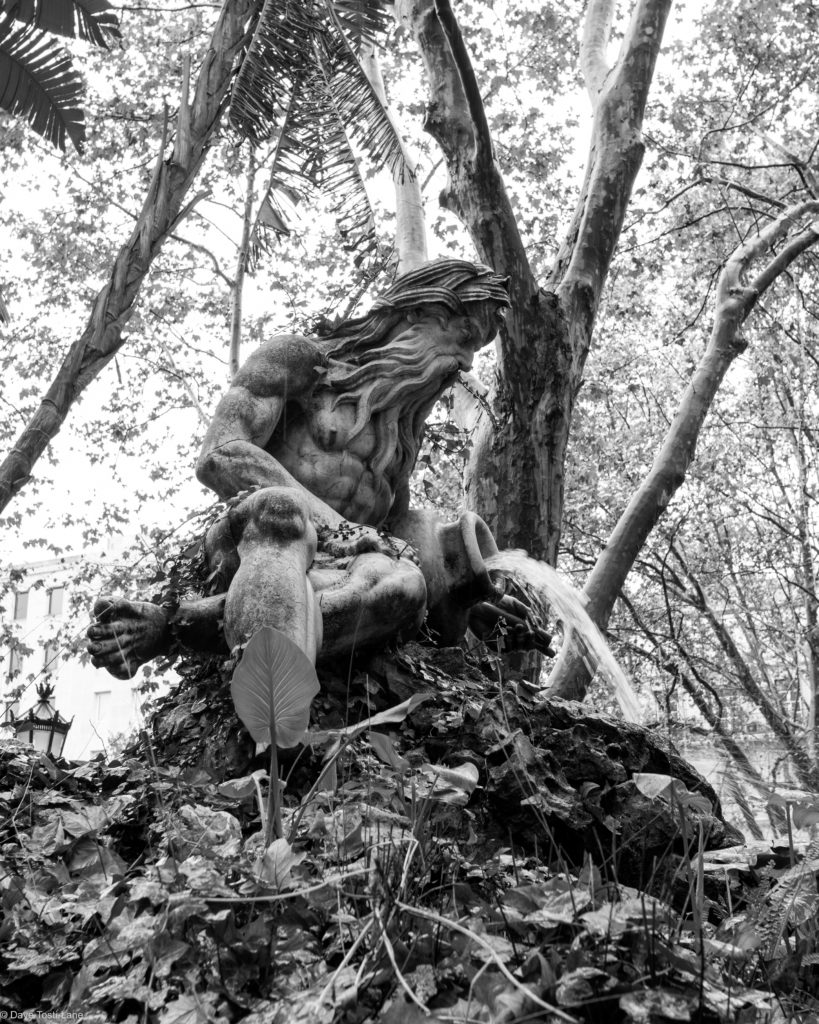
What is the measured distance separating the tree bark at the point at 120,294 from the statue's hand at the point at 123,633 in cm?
46

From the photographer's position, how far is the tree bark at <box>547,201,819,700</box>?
8148mm

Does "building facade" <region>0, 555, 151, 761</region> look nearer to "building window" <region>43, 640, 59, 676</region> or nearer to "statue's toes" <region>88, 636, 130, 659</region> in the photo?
"building window" <region>43, 640, 59, 676</region>

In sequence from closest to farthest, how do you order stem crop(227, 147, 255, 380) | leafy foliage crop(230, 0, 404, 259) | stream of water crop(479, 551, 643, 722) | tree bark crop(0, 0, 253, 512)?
1. tree bark crop(0, 0, 253, 512)
2. stream of water crop(479, 551, 643, 722)
3. leafy foliage crop(230, 0, 404, 259)
4. stem crop(227, 147, 255, 380)

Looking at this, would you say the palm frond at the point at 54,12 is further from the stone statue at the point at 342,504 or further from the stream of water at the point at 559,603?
the stream of water at the point at 559,603

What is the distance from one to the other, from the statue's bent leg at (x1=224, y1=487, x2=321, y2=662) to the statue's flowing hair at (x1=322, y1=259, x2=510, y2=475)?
0.91m

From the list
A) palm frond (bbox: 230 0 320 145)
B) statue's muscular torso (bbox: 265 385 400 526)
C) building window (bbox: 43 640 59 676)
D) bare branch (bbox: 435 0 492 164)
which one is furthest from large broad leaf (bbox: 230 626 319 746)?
bare branch (bbox: 435 0 492 164)

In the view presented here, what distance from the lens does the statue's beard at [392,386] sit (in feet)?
14.0

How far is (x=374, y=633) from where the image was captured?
3523 mm

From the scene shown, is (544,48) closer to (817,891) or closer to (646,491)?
(646,491)

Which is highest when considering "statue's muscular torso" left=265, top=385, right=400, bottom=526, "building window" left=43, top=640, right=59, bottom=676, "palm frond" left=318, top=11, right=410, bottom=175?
"palm frond" left=318, top=11, right=410, bottom=175

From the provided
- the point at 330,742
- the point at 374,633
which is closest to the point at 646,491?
the point at 374,633

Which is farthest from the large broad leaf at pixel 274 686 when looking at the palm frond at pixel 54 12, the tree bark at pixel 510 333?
the tree bark at pixel 510 333

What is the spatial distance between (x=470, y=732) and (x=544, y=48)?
483 inches

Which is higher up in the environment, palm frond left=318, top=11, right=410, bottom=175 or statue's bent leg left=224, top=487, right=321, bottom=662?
palm frond left=318, top=11, right=410, bottom=175
